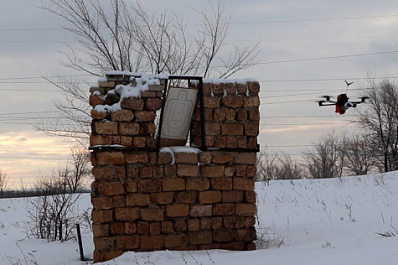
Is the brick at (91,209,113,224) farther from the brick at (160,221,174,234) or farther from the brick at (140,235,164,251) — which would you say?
the brick at (160,221,174,234)

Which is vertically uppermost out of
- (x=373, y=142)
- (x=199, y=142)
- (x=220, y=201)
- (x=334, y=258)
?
(x=373, y=142)

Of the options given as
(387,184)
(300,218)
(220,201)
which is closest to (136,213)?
(220,201)

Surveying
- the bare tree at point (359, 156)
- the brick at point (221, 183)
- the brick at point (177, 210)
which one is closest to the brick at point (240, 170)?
the brick at point (221, 183)

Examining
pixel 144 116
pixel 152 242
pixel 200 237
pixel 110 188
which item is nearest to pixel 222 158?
pixel 200 237

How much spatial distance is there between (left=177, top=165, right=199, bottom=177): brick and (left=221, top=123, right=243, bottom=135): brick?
0.58m

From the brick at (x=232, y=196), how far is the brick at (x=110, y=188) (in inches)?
52.1

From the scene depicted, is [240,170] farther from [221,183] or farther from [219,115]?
[219,115]

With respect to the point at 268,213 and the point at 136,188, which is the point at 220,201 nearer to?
the point at 136,188

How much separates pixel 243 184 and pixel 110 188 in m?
1.72

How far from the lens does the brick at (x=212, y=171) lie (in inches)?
293

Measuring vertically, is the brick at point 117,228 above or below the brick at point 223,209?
below

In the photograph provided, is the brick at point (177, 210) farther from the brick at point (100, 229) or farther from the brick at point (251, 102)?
the brick at point (251, 102)

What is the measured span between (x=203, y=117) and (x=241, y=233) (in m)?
1.57

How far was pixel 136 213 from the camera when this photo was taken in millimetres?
7160
